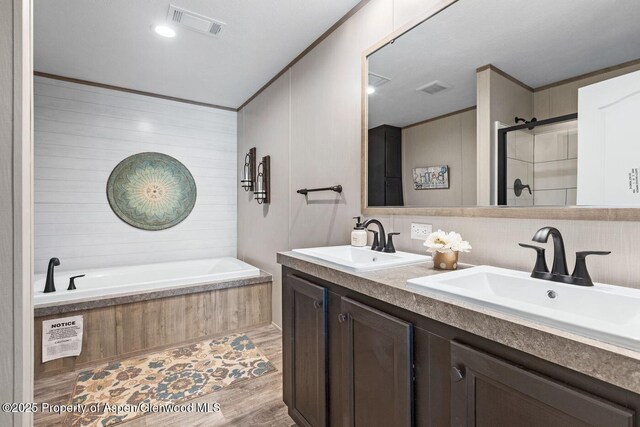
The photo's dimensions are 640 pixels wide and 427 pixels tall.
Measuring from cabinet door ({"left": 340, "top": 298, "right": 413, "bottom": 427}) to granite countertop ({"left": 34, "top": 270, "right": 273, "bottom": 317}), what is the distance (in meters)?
1.95

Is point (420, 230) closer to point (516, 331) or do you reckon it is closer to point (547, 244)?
point (547, 244)

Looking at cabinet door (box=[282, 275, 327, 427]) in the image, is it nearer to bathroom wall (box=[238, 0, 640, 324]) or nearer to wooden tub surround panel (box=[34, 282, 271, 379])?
bathroom wall (box=[238, 0, 640, 324])

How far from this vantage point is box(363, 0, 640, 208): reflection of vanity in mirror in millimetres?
998

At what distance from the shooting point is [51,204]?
3131 millimetres

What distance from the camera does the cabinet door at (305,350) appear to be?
138 cm

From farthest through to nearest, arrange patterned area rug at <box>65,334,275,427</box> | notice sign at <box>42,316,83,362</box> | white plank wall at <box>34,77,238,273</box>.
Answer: white plank wall at <box>34,77,238,273</box> < notice sign at <box>42,316,83,362</box> < patterned area rug at <box>65,334,275,427</box>

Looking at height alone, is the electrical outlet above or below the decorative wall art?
below

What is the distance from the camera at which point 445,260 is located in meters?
1.26

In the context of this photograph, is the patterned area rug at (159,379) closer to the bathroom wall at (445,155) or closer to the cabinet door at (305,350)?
the cabinet door at (305,350)

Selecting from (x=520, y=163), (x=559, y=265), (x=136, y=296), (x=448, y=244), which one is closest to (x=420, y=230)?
(x=448, y=244)

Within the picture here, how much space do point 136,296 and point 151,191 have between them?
1.50m
